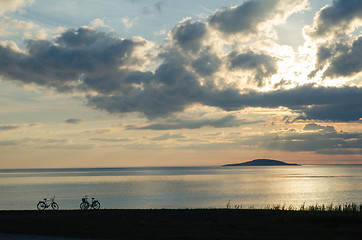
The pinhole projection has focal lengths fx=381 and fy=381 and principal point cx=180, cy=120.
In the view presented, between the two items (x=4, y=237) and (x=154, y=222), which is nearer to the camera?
(x=4, y=237)

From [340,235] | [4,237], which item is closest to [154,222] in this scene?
[4,237]

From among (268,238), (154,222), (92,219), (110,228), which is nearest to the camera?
(268,238)

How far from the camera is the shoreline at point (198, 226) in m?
20.6

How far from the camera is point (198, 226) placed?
24125 millimetres

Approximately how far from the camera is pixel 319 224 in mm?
24609

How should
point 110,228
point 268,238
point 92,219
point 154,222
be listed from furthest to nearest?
point 92,219, point 154,222, point 110,228, point 268,238

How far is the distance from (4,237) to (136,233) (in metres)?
7.09

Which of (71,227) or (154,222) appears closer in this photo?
(71,227)

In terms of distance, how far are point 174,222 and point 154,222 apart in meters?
1.36

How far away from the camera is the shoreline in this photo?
813 inches

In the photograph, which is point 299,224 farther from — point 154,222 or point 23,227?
point 23,227

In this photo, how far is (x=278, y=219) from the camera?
86.9 ft

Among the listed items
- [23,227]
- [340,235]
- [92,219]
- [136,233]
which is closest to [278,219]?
[340,235]

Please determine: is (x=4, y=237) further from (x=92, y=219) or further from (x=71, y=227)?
(x=92, y=219)
